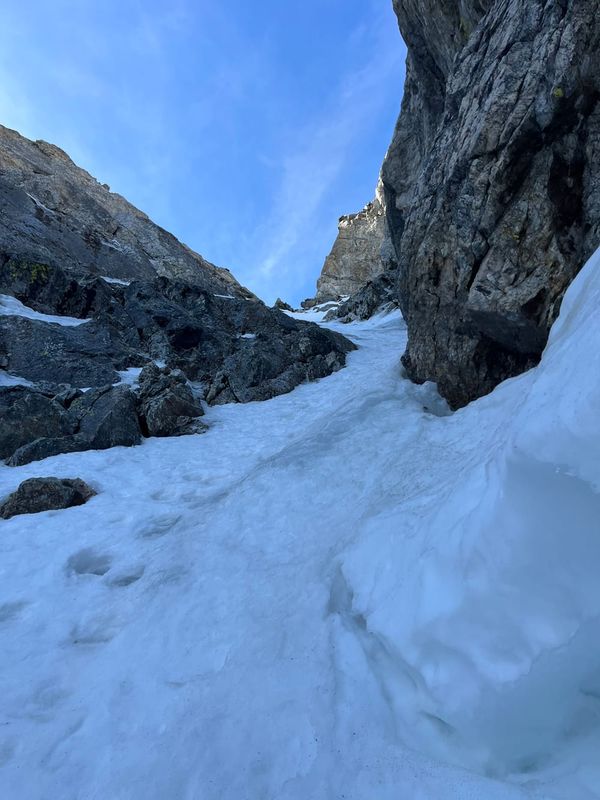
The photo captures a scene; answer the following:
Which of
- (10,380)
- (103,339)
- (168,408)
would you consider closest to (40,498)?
(168,408)

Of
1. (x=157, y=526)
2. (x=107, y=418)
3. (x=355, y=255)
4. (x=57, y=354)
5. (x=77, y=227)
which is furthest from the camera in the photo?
(x=355, y=255)

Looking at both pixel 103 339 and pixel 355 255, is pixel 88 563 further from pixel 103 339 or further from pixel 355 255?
pixel 355 255

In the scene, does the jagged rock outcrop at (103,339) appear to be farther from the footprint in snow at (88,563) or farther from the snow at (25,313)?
the footprint in snow at (88,563)

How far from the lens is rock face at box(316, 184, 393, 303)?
8725 centimetres

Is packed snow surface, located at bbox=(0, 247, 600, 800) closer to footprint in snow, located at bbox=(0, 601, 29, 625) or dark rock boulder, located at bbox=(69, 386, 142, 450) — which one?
footprint in snow, located at bbox=(0, 601, 29, 625)

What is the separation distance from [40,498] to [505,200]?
13.9 metres

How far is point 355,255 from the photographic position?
8875 centimetres

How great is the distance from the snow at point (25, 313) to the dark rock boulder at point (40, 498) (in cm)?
1871

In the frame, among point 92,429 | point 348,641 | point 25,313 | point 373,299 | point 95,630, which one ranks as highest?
point 25,313

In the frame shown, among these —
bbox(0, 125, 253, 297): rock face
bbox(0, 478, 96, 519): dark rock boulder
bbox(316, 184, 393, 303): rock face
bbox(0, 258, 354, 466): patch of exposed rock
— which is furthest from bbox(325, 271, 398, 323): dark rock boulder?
bbox(316, 184, 393, 303): rock face

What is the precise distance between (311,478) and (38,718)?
19.8 feet

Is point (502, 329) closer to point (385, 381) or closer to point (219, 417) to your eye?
point (385, 381)

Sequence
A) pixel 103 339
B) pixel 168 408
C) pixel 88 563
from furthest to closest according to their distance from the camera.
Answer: pixel 103 339
pixel 168 408
pixel 88 563

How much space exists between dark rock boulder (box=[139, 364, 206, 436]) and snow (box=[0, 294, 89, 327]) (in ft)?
38.9
